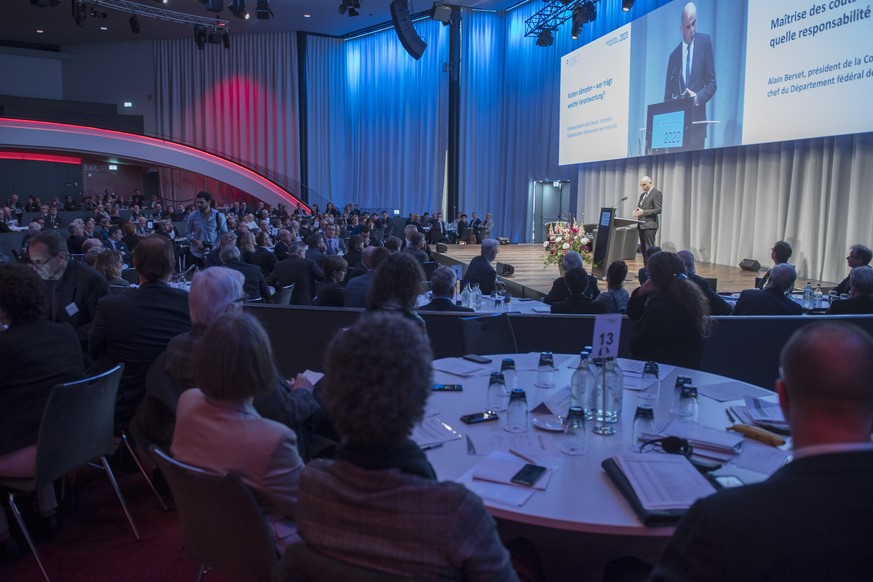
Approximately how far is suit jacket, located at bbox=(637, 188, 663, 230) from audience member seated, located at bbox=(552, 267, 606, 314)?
514cm

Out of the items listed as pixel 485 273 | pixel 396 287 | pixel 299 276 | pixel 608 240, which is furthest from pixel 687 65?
pixel 396 287

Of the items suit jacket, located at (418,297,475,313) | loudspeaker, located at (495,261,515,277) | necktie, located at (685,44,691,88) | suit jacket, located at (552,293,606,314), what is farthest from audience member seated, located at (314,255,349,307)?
necktie, located at (685,44,691,88)

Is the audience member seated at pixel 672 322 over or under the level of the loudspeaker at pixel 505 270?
over

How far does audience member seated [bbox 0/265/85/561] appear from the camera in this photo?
265 centimetres

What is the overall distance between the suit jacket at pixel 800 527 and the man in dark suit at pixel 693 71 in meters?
9.61

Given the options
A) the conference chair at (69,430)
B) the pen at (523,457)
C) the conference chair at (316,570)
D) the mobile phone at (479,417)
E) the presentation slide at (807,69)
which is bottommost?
the conference chair at (69,430)

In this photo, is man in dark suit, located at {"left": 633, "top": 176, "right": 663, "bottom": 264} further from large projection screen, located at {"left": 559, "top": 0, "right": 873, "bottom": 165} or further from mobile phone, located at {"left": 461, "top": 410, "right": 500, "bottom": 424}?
mobile phone, located at {"left": 461, "top": 410, "right": 500, "bottom": 424}

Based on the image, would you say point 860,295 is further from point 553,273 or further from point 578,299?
point 553,273

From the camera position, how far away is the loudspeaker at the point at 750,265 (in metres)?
9.47

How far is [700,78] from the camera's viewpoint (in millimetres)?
9820

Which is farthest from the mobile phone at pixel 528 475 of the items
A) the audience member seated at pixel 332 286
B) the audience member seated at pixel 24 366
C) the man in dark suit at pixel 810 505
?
the audience member seated at pixel 332 286

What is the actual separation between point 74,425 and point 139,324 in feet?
2.28

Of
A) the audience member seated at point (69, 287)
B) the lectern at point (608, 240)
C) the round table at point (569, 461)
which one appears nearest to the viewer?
the round table at point (569, 461)

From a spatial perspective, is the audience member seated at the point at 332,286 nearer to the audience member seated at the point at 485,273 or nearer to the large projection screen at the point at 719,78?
the audience member seated at the point at 485,273
